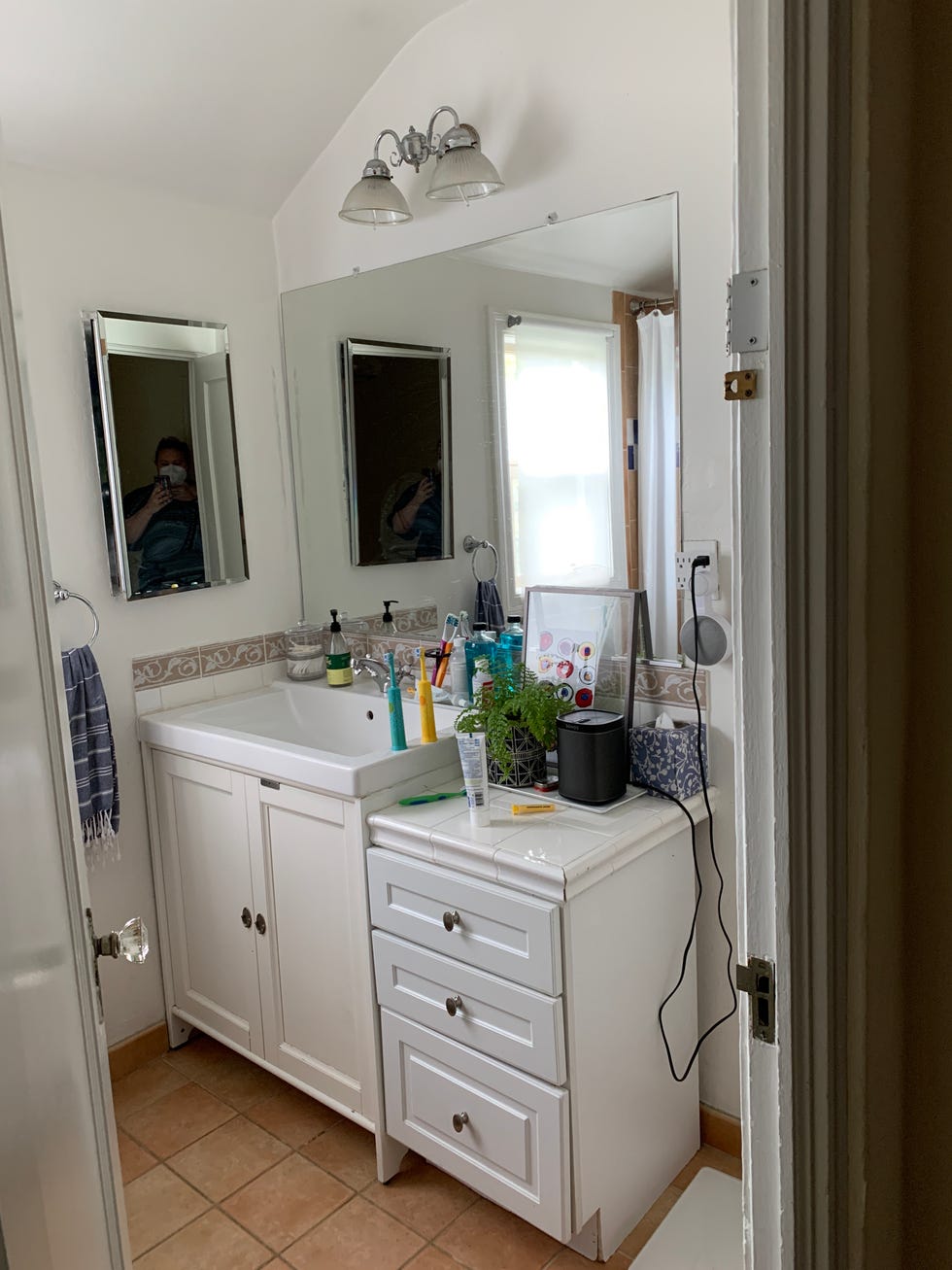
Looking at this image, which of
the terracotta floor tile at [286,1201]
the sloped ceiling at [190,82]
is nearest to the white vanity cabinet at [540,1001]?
the terracotta floor tile at [286,1201]

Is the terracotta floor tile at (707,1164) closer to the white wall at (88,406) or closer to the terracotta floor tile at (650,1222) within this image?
the terracotta floor tile at (650,1222)

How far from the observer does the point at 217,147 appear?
2.30 meters

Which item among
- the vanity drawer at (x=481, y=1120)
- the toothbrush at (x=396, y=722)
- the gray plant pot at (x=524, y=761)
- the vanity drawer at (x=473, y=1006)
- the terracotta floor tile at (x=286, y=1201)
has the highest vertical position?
the toothbrush at (x=396, y=722)

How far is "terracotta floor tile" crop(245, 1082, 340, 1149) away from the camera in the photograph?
219 centimetres

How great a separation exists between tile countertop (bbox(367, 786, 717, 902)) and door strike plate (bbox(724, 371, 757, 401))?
938mm

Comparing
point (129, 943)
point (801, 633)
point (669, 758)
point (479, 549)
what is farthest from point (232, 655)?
point (801, 633)

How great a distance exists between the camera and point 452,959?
1.77 m

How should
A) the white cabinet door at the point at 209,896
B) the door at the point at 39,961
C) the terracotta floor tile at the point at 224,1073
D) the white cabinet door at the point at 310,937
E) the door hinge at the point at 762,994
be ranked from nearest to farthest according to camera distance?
1. the door at the point at 39,961
2. the door hinge at the point at 762,994
3. the white cabinet door at the point at 310,937
4. the white cabinet door at the point at 209,896
5. the terracotta floor tile at the point at 224,1073

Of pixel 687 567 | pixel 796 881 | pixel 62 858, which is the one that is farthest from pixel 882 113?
pixel 687 567

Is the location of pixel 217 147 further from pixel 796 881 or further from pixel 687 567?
pixel 796 881

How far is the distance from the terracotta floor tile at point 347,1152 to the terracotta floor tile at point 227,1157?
73 mm

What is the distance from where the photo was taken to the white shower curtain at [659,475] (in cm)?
190

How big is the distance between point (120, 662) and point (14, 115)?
1203 millimetres

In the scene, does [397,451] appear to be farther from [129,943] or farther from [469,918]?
[129,943]
